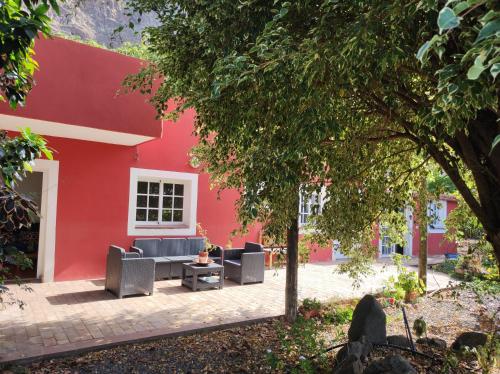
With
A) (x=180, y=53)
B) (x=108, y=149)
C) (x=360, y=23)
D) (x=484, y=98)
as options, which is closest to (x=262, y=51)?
(x=360, y=23)

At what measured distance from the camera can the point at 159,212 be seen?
9.63m

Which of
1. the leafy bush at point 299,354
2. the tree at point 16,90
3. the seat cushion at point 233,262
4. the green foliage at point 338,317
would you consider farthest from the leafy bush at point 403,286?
the tree at point 16,90

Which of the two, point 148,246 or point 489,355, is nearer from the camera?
point 489,355

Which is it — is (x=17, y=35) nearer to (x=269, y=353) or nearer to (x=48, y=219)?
(x=269, y=353)

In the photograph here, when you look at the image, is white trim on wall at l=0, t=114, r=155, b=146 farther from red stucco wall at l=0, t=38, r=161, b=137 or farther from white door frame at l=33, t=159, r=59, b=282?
white door frame at l=33, t=159, r=59, b=282

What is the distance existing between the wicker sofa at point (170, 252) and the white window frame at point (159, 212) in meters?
0.36

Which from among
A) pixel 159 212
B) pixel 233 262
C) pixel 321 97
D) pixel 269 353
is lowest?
pixel 269 353

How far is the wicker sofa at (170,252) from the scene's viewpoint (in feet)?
27.6

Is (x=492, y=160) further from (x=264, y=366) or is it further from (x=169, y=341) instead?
(x=169, y=341)

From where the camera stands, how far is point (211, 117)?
14.6 ft

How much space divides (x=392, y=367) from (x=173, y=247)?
21.2 feet

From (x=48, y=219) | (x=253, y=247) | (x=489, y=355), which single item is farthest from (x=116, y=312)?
(x=489, y=355)

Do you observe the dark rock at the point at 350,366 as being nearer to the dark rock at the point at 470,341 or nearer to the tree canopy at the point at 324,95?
the tree canopy at the point at 324,95

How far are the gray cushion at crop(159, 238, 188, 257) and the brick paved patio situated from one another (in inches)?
30.1
